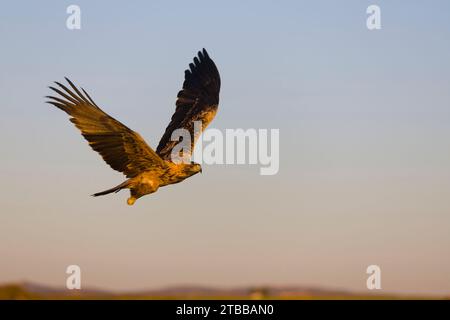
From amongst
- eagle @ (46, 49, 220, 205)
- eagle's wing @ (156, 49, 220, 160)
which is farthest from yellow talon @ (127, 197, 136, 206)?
eagle's wing @ (156, 49, 220, 160)

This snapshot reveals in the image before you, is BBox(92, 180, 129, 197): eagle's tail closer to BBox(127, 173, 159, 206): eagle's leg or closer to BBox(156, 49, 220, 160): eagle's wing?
BBox(127, 173, 159, 206): eagle's leg

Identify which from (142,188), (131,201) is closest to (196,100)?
(142,188)

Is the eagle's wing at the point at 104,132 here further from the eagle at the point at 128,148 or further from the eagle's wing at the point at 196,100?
the eagle's wing at the point at 196,100

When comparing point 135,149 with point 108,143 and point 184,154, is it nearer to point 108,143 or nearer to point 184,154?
point 108,143

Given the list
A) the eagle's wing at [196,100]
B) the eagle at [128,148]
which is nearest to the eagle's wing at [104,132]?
the eagle at [128,148]

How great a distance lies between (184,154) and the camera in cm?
1636

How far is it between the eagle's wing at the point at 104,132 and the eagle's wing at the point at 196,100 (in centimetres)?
189
